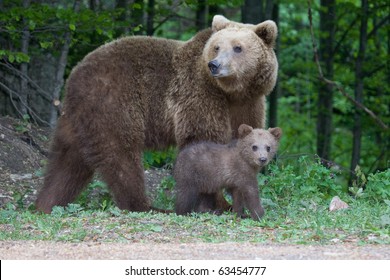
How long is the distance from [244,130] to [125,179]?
5.05 ft

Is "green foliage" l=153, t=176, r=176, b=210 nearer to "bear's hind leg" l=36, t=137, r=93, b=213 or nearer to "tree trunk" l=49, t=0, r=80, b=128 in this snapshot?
"bear's hind leg" l=36, t=137, r=93, b=213

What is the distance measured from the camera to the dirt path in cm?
638

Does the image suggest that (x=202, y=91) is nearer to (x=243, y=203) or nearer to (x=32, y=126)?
(x=243, y=203)

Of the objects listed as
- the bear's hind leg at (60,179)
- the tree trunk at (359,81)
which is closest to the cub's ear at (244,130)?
the bear's hind leg at (60,179)

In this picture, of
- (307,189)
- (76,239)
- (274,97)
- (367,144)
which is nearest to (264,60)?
(307,189)

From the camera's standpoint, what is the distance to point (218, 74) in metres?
8.76

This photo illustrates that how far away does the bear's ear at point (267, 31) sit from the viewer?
921 cm

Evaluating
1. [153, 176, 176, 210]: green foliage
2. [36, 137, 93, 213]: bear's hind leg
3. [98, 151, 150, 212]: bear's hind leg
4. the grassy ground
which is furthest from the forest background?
[98, 151, 150, 212]: bear's hind leg

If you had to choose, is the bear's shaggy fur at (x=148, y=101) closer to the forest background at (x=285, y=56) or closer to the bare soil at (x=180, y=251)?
the forest background at (x=285, y=56)

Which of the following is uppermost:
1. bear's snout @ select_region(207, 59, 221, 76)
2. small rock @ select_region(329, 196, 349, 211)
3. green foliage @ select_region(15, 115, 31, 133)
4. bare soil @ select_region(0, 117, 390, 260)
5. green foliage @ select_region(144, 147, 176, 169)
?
bear's snout @ select_region(207, 59, 221, 76)

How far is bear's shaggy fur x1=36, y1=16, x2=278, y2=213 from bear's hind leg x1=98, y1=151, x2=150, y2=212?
11 mm

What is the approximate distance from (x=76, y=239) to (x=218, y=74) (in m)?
2.49

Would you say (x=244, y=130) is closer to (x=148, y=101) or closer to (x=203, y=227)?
(x=203, y=227)

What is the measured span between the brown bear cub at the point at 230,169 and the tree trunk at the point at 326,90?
8.68 metres
